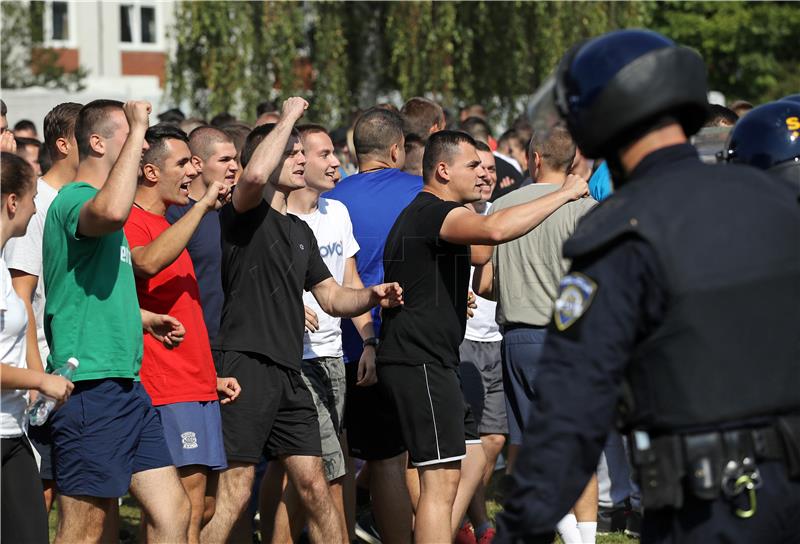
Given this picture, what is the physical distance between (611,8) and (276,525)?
1534cm

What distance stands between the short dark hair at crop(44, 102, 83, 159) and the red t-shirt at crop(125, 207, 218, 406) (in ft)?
2.09

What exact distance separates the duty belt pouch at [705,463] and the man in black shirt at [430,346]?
3.00 meters

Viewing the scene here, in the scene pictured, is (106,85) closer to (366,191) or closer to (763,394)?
(366,191)

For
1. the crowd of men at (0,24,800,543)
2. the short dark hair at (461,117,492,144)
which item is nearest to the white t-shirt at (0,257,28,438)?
the crowd of men at (0,24,800,543)

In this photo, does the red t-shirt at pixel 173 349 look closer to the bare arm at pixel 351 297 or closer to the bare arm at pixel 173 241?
the bare arm at pixel 173 241

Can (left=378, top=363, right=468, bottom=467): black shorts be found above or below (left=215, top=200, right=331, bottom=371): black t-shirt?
below

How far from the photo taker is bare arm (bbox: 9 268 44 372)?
489 centimetres

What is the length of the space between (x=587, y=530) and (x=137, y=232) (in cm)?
280

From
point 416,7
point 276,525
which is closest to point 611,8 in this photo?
point 416,7

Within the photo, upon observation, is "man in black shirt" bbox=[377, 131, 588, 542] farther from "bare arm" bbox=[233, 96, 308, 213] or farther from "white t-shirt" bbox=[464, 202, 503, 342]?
"white t-shirt" bbox=[464, 202, 503, 342]

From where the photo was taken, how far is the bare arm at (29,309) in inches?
193

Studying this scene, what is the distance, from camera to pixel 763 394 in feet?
9.83

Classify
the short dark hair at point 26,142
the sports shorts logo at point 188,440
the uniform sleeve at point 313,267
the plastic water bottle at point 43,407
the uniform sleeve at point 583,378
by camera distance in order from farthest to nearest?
the short dark hair at point 26,142, the uniform sleeve at point 313,267, the sports shorts logo at point 188,440, the plastic water bottle at point 43,407, the uniform sleeve at point 583,378

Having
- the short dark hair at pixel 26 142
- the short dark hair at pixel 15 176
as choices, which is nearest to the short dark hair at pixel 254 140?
the short dark hair at pixel 15 176
